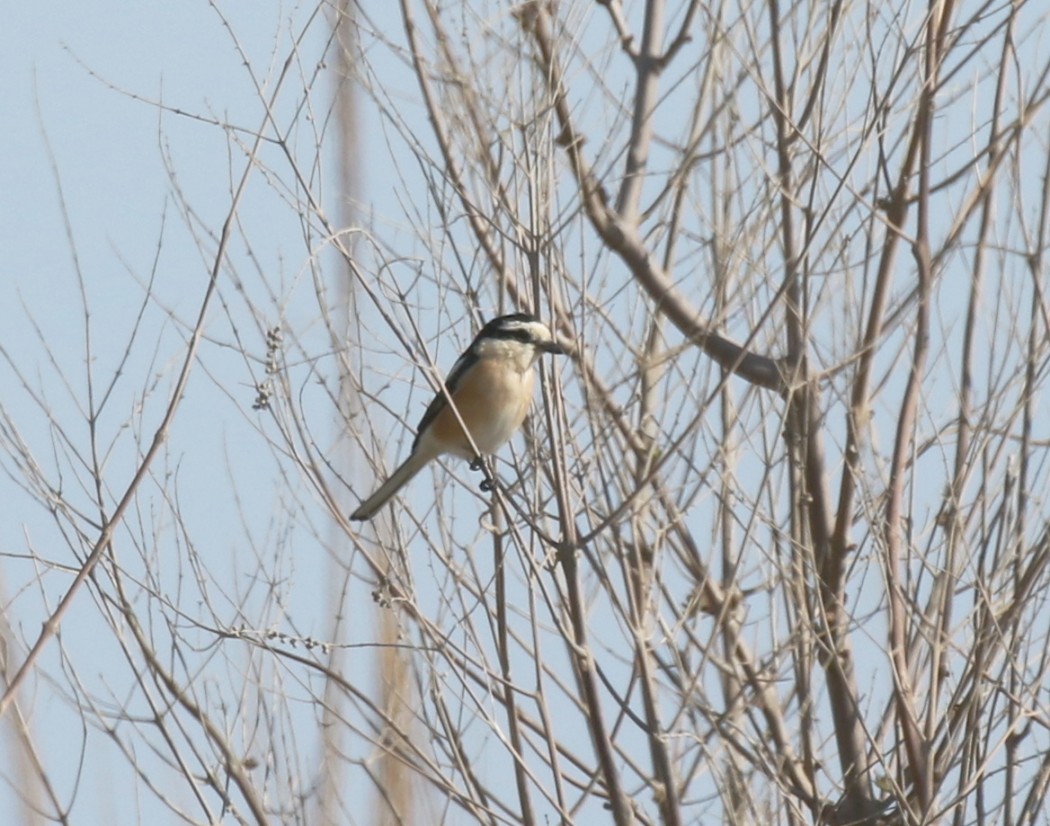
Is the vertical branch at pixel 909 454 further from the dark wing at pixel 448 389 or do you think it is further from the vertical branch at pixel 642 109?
the dark wing at pixel 448 389

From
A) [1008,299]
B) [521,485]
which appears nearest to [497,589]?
[521,485]

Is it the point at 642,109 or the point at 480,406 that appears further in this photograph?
the point at 480,406

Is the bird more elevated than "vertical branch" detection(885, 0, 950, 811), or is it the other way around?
the bird

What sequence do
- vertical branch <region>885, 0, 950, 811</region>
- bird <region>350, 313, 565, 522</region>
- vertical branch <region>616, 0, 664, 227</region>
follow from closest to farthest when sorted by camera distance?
vertical branch <region>885, 0, 950, 811</region>, vertical branch <region>616, 0, 664, 227</region>, bird <region>350, 313, 565, 522</region>

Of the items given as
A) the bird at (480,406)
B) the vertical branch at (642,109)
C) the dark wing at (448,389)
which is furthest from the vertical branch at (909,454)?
the dark wing at (448,389)

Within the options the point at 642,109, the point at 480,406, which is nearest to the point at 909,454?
the point at 642,109

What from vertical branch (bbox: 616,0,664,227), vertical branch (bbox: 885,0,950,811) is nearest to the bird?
vertical branch (bbox: 616,0,664,227)

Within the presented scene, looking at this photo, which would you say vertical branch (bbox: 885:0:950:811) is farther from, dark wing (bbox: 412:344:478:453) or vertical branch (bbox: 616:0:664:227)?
dark wing (bbox: 412:344:478:453)

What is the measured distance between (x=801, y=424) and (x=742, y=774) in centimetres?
99

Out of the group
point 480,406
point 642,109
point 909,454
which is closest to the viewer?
point 909,454

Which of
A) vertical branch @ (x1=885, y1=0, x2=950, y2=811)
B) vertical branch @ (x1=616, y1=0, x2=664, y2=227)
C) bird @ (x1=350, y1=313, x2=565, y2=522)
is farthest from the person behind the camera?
bird @ (x1=350, y1=313, x2=565, y2=522)

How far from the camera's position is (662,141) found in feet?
16.2

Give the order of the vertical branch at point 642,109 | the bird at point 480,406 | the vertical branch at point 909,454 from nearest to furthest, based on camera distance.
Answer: the vertical branch at point 909,454 → the vertical branch at point 642,109 → the bird at point 480,406

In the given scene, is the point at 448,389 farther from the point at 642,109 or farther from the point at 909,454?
the point at 909,454
